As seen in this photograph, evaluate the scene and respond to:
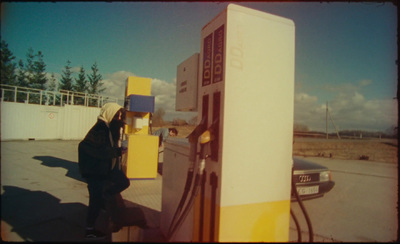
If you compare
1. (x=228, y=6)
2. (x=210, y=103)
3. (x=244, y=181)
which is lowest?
(x=244, y=181)

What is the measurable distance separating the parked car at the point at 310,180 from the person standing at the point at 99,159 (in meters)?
3.33

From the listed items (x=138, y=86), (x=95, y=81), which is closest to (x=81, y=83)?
(x=95, y=81)

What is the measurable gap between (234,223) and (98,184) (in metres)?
1.97

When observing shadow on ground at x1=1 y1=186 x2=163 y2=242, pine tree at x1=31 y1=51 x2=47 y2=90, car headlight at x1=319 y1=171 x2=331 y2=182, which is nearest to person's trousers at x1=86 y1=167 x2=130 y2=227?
shadow on ground at x1=1 y1=186 x2=163 y2=242

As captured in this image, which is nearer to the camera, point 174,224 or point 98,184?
point 174,224

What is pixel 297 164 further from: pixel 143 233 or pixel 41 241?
pixel 41 241

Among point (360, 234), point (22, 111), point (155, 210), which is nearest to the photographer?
point (360, 234)

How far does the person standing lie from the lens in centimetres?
295

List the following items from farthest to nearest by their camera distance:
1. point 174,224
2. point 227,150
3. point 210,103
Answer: point 174,224 → point 210,103 → point 227,150

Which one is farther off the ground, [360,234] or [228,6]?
[228,6]

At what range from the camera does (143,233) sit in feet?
9.68

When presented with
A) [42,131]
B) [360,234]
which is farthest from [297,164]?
[42,131]

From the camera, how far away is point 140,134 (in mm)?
6453

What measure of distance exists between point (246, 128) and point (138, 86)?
17.8 feet
